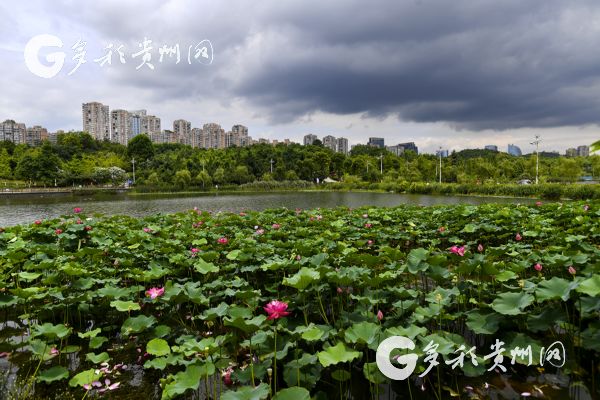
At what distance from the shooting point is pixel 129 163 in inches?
2613

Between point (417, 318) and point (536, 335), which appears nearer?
point (417, 318)

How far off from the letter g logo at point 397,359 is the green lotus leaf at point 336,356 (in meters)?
0.20

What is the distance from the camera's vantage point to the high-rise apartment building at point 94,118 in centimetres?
8200

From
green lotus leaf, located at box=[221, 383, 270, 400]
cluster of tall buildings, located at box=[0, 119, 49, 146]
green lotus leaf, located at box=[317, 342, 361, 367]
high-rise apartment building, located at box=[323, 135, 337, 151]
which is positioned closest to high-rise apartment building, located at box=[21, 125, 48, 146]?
cluster of tall buildings, located at box=[0, 119, 49, 146]

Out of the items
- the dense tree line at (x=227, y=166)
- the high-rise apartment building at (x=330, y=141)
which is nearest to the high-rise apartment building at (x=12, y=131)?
the dense tree line at (x=227, y=166)

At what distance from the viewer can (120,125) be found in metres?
88.6

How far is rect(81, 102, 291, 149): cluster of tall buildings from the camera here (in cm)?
8288

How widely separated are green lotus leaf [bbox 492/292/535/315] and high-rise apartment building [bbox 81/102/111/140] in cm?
9224

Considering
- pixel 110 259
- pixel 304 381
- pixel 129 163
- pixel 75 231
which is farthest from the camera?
pixel 129 163

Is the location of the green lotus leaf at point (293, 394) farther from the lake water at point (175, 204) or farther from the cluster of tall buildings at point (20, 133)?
the cluster of tall buildings at point (20, 133)

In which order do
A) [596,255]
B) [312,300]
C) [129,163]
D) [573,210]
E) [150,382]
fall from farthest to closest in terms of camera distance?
1. [129,163]
2. [573,210]
3. [596,255]
4. [312,300]
5. [150,382]

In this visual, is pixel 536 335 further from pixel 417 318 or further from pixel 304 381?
pixel 304 381

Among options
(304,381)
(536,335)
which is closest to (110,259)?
(304,381)

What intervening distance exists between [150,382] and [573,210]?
8141 mm
